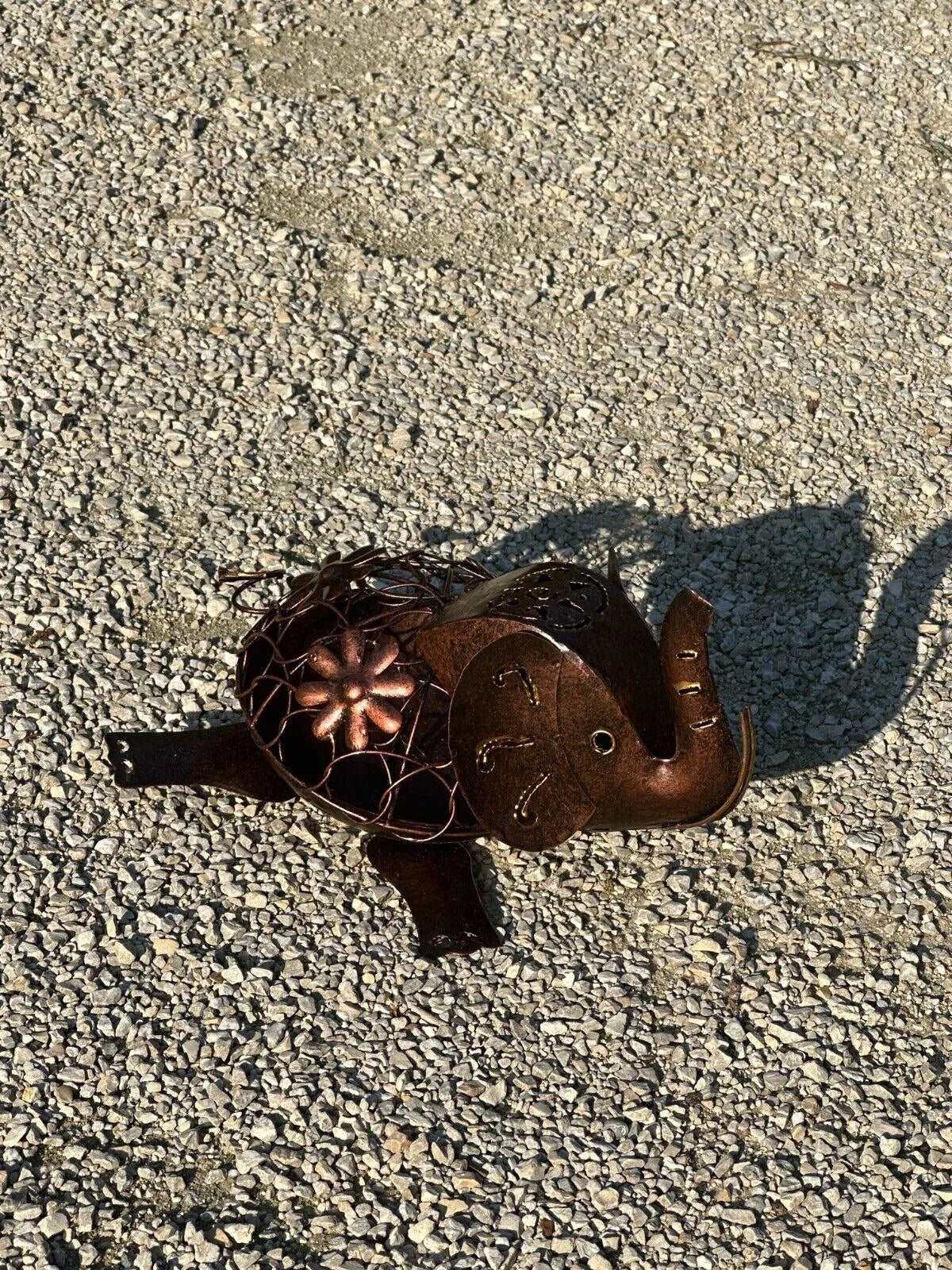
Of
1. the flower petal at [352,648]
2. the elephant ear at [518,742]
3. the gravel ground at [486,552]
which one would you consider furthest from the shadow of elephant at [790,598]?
the flower petal at [352,648]

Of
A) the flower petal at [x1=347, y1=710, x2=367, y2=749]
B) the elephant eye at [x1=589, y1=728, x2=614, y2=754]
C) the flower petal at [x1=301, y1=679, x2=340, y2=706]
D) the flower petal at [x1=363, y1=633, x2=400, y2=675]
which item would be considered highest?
the elephant eye at [x1=589, y1=728, x2=614, y2=754]

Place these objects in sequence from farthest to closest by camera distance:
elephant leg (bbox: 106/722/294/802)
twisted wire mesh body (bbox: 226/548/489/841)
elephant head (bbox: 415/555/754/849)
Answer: elephant leg (bbox: 106/722/294/802) < twisted wire mesh body (bbox: 226/548/489/841) < elephant head (bbox: 415/555/754/849)

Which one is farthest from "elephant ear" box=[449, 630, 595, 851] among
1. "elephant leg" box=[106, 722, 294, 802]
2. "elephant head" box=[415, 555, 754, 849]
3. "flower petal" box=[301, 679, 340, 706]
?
"elephant leg" box=[106, 722, 294, 802]

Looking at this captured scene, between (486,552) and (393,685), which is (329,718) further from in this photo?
(486,552)

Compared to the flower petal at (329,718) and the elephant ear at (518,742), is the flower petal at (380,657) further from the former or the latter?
the elephant ear at (518,742)

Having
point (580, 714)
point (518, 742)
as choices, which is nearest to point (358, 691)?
point (518, 742)

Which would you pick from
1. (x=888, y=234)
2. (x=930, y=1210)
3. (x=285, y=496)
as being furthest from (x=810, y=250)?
(x=930, y=1210)

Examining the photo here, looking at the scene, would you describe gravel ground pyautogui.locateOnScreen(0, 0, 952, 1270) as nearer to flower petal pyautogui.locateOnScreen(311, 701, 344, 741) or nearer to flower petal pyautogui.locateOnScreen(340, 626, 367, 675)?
flower petal pyautogui.locateOnScreen(311, 701, 344, 741)
